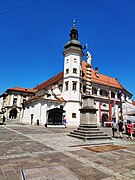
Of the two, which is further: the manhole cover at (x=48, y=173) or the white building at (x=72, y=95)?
the white building at (x=72, y=95)

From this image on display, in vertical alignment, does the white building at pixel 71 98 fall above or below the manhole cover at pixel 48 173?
above

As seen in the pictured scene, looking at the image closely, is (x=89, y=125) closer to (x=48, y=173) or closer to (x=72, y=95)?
(x=48, y=173)

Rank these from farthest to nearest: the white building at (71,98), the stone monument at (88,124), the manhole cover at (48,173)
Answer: the white building at (71,98) → the stone monument at (88,124) → the manhole cover at (48,173)

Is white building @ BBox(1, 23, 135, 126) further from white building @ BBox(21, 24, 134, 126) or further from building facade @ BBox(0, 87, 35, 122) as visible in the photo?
building facade @ BBox(0, 87, 35, 122)

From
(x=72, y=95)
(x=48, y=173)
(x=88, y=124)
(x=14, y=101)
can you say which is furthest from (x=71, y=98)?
(x=14, y=101)

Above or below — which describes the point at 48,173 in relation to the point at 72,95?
below

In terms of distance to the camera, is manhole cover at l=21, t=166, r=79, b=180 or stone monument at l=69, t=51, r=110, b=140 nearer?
manhole cover at l=21, t=166, r=79, b=180

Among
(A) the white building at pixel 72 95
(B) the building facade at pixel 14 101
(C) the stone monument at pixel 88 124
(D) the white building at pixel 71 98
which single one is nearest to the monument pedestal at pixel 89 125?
(C) the stone monument at pixel 88 124

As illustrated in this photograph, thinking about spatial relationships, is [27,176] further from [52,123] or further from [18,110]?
[18,110]

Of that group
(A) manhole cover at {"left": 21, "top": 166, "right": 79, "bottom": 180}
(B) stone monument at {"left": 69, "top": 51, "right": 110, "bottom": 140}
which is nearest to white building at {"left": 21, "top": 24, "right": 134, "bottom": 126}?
(B) stone monument at {"left": 69, "top": 51, "right": 110, "bottom": 140}

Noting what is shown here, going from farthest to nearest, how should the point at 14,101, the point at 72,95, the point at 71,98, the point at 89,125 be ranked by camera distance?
the point at 14,101, the point at 72,95, the point at 71,98, the point at 89,125

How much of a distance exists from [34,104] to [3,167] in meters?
29.2

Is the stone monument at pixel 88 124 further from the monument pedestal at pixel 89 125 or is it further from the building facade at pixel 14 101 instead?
the building facade at pixel 14 101

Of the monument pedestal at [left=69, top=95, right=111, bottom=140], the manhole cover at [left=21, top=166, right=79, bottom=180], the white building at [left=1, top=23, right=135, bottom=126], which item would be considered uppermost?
the white building at [left=1, top=23, right=135, bottom=126]
